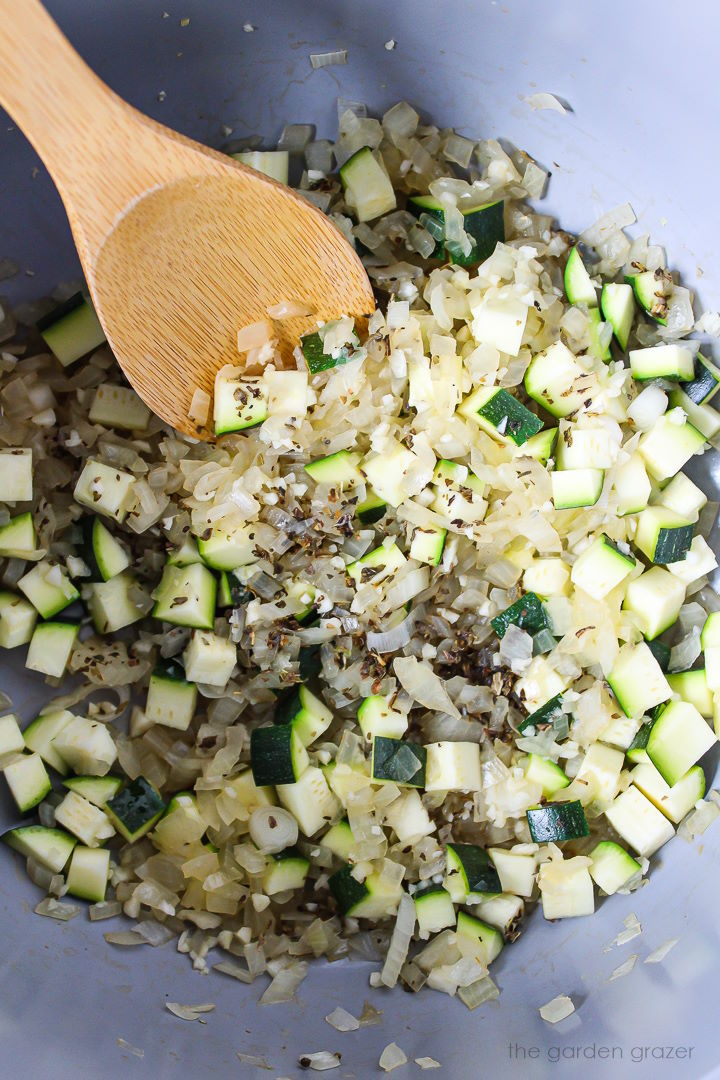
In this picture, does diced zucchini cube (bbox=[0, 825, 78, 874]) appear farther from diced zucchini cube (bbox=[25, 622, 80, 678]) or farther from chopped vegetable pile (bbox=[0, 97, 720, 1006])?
diced zucchini cube (bbox=[25, 622, 80, 678])

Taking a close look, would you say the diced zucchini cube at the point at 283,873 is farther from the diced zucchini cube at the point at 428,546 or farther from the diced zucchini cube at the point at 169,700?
the diced zucchini cube at the point at 428,546

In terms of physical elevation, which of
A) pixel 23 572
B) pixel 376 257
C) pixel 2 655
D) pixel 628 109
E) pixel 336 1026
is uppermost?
pixel 628 109

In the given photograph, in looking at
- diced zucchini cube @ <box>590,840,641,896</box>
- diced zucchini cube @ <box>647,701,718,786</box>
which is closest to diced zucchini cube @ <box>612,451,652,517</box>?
diced zucchini cube @ <box>647,701,718,786</box>

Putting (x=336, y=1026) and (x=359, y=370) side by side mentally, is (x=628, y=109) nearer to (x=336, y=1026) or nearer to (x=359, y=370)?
(x=359, y=370)

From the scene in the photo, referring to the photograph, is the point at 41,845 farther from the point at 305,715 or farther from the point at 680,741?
the point at 680,741

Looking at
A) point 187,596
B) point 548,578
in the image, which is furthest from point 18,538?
point 548,578

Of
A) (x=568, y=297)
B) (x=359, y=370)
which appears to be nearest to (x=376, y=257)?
(x=359, y=370)

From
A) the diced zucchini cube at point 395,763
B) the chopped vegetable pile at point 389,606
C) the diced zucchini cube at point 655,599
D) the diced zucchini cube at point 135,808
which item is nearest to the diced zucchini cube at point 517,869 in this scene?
the chopped vegetable pile at point 389,606
